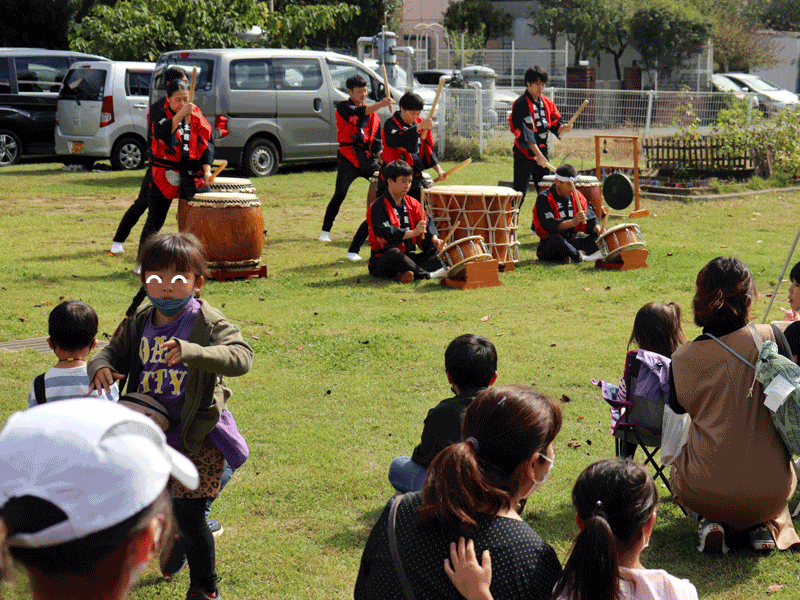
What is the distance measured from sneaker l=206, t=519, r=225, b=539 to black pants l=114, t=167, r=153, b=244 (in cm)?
546

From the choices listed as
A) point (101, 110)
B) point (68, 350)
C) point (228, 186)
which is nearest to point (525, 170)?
point (228, 186)

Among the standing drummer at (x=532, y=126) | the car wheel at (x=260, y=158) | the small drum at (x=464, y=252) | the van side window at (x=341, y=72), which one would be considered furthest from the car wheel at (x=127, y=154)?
the small drum at (x=464, y=252)

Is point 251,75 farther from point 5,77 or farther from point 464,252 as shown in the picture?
point 464,252

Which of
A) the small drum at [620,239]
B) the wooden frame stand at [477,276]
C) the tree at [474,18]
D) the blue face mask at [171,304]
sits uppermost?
the tree at [474,18]

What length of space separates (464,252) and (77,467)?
750 centimetres

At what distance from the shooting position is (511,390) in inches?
94.7

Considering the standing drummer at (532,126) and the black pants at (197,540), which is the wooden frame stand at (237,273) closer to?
the standing drummer at (532,126)

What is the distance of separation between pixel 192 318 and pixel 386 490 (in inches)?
59.4

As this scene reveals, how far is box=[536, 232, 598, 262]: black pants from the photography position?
970 centimetres

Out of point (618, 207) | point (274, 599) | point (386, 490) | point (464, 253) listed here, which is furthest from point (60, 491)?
point (618, 207)

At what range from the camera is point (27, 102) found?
1670cm

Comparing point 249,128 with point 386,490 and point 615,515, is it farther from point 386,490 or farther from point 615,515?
point 615,515

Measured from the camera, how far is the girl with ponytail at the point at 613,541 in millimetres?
2252

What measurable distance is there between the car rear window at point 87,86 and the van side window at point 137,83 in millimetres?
404
